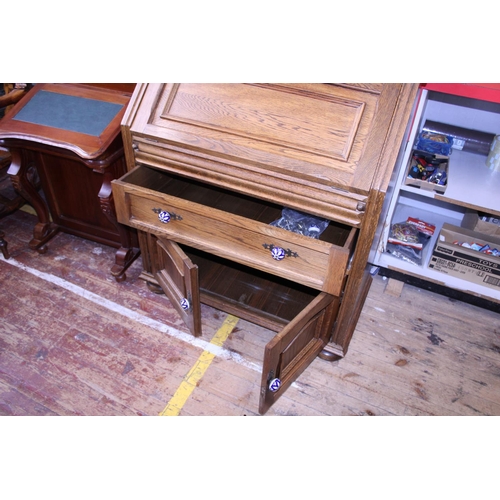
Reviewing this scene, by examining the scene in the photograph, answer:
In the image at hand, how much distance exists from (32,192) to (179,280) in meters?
1.13

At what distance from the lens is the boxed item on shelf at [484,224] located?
7.56ft

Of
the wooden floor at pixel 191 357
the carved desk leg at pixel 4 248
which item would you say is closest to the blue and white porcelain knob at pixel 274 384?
the wooden floor at pixel 191 357

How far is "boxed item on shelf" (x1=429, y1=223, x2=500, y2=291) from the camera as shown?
2252 mm

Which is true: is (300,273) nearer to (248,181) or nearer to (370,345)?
(248,181)

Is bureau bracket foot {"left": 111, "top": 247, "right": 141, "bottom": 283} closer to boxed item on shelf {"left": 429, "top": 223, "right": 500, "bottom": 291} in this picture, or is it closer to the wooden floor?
the wooden floor

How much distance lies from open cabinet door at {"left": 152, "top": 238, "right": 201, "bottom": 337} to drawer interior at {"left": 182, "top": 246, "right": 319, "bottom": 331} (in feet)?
0.47

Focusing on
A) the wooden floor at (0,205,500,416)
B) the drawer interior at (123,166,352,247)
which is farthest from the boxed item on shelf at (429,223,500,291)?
the drawer interior at (123,166,352,247)

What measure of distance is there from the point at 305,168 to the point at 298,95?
0.31 metres

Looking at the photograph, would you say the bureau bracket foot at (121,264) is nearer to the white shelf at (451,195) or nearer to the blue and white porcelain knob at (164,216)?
the blue and white porcelain knob at (164,216)

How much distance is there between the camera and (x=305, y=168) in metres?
1.67

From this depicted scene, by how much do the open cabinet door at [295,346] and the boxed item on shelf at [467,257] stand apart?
2.45ft

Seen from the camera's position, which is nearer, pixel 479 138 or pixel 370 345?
pixel 370 345

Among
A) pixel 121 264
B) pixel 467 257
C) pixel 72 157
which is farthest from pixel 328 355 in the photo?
pixel 72 157
